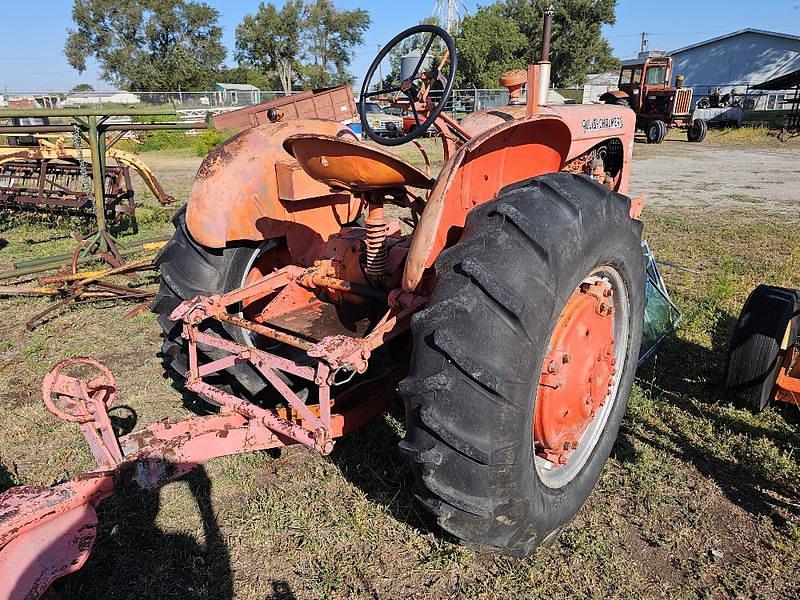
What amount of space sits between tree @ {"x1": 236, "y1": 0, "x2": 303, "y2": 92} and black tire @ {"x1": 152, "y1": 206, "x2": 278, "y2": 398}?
178 feet

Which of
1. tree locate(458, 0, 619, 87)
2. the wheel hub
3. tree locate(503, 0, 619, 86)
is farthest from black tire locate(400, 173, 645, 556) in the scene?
tree locate(503, 0, 619, 86)

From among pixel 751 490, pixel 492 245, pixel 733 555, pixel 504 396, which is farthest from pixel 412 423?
pixel 751 490

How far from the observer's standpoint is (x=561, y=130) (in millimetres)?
2576

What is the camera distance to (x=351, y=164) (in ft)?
7.01

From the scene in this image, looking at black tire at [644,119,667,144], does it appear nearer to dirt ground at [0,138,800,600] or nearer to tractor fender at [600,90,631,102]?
tractor fender at [600,90,631,102]

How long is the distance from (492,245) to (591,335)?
0.84 metres

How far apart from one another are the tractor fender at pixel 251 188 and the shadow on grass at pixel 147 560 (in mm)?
1223

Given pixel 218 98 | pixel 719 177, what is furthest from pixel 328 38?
pixel 719 177

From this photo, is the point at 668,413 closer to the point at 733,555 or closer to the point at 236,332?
the point at 733,555

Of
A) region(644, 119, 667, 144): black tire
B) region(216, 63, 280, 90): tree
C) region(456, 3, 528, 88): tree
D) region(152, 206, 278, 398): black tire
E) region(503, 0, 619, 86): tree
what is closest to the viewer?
region(152, 206, 278, 398): black tire

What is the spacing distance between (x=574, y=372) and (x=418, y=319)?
86 cm

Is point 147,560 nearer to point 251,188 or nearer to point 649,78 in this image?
point 251,188

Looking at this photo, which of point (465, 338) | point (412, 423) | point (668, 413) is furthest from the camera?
point (668, 413)

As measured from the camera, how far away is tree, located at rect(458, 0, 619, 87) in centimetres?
4241
